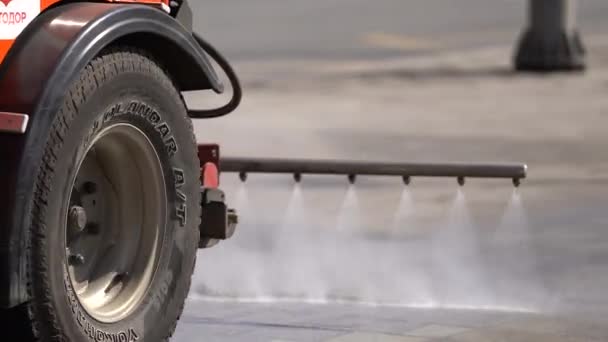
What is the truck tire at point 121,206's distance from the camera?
452 cm

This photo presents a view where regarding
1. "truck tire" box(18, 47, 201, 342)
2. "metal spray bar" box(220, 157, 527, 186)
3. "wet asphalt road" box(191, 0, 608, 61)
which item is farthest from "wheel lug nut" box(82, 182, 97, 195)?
"wet asphalt road" box(191, 0, 608, 61)

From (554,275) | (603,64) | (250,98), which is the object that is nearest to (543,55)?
(603,64)

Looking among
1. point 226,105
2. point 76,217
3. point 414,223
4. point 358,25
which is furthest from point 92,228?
point 358,25

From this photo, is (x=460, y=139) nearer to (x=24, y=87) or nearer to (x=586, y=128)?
(x=586, y=128)

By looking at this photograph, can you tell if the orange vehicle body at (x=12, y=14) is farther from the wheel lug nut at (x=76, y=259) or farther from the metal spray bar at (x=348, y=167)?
the metal spray bar at (x=348, y=167)

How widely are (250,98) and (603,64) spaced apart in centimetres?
514

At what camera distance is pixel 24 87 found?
441 centimetres

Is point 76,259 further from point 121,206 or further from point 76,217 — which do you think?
point 121,206

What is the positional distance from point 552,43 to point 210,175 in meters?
13.0

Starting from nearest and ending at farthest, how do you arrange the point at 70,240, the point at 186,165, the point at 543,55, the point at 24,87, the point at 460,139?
1. the point at 24,87
2. the point at 70,240
3. the point at 186,165
4. the point at 460,139
5. the point at 543,55

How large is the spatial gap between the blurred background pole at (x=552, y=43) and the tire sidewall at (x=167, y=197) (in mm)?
13276

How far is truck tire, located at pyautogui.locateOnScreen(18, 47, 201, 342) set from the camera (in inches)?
178

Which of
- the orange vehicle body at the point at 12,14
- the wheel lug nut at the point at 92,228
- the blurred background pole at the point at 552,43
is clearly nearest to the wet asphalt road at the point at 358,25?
the blurred background pole at the point at 552,43

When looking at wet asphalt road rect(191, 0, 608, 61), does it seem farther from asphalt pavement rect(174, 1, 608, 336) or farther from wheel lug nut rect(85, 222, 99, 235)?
wheel lug nut rect(85, 222, 99, 235)
